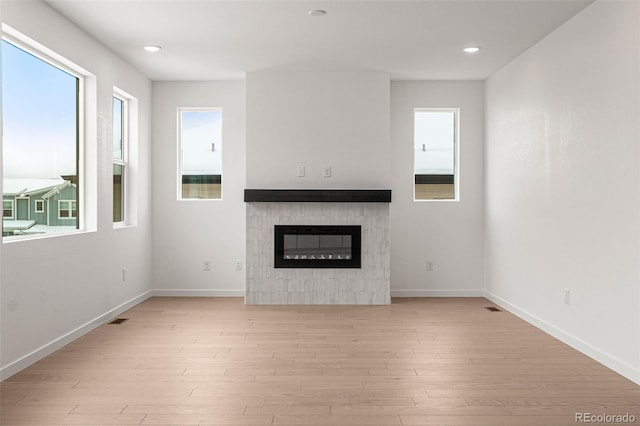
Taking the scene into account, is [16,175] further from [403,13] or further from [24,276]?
[403,13]

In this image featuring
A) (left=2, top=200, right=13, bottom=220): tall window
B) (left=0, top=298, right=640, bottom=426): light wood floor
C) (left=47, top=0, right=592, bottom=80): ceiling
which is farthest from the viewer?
(left=47, top=0, right=592, bottom=80): ceiling

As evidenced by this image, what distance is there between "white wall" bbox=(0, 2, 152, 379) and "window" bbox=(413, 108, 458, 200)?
3155mm

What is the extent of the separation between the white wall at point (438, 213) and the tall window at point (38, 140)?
348 centimetres

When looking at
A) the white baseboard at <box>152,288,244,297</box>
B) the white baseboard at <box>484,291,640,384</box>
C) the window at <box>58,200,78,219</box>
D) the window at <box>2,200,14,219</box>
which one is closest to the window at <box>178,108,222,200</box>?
the white baseboard at <box>152,288,244,297</box>

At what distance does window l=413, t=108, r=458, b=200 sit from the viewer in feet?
21.1

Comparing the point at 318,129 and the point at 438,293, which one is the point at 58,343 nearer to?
the point at 318,129

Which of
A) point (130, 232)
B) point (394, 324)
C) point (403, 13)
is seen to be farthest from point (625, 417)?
point (130, 232)

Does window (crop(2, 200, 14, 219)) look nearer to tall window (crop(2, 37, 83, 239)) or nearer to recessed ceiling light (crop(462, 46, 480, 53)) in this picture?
tall window (crop(2, 37, 83, 239))

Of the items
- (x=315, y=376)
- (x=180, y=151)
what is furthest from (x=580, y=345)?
(x=180, y=151)

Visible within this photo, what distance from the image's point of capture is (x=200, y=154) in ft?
21.1

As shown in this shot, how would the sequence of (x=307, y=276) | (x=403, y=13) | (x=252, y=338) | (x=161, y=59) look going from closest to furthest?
(x=403, y=13)
(x=252, y=338)
(x=161, y=59)
(x=307, y=276)

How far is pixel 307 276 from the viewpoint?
5.85 meters

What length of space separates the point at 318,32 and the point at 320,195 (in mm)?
1807

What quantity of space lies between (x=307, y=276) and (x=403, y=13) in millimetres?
2939
